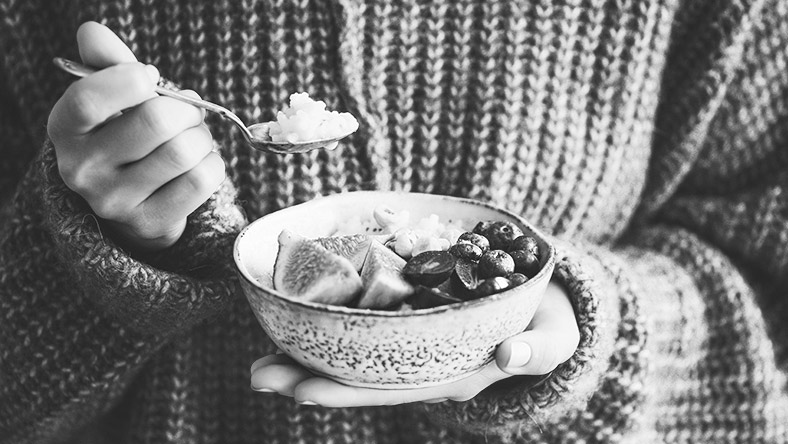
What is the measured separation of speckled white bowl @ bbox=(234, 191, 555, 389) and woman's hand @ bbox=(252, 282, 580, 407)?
0.05 ft

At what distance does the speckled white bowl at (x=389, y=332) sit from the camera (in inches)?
20.9

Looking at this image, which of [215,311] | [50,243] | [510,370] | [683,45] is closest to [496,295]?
[510,370]

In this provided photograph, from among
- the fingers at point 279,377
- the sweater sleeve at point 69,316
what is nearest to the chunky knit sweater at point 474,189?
the sweater sleeve at point 69,316

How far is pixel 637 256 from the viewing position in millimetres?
1089

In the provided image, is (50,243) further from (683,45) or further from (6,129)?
(683,45)

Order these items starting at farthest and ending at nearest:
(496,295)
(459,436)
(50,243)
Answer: (459,436) < (50,243) < (496,295)

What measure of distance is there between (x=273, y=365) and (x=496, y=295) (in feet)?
0.76

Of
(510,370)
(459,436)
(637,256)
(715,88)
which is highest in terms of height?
(715,88)

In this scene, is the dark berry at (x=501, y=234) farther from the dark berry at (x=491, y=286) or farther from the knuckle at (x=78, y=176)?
the knuckle at (x=78, y=176)

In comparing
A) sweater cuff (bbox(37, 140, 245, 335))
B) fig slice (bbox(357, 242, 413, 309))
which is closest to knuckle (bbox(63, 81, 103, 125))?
sweater cuff (bbox(37, 140, 245, 335))

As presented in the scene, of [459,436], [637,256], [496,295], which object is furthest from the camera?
[637,256]

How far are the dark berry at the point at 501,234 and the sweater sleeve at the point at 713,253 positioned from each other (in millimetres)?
249

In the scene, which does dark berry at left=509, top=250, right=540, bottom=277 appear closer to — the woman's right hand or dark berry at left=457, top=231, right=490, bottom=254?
dark berry at left=457, top=231, right=490, bottom=254

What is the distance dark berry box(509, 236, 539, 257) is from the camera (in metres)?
0.65
